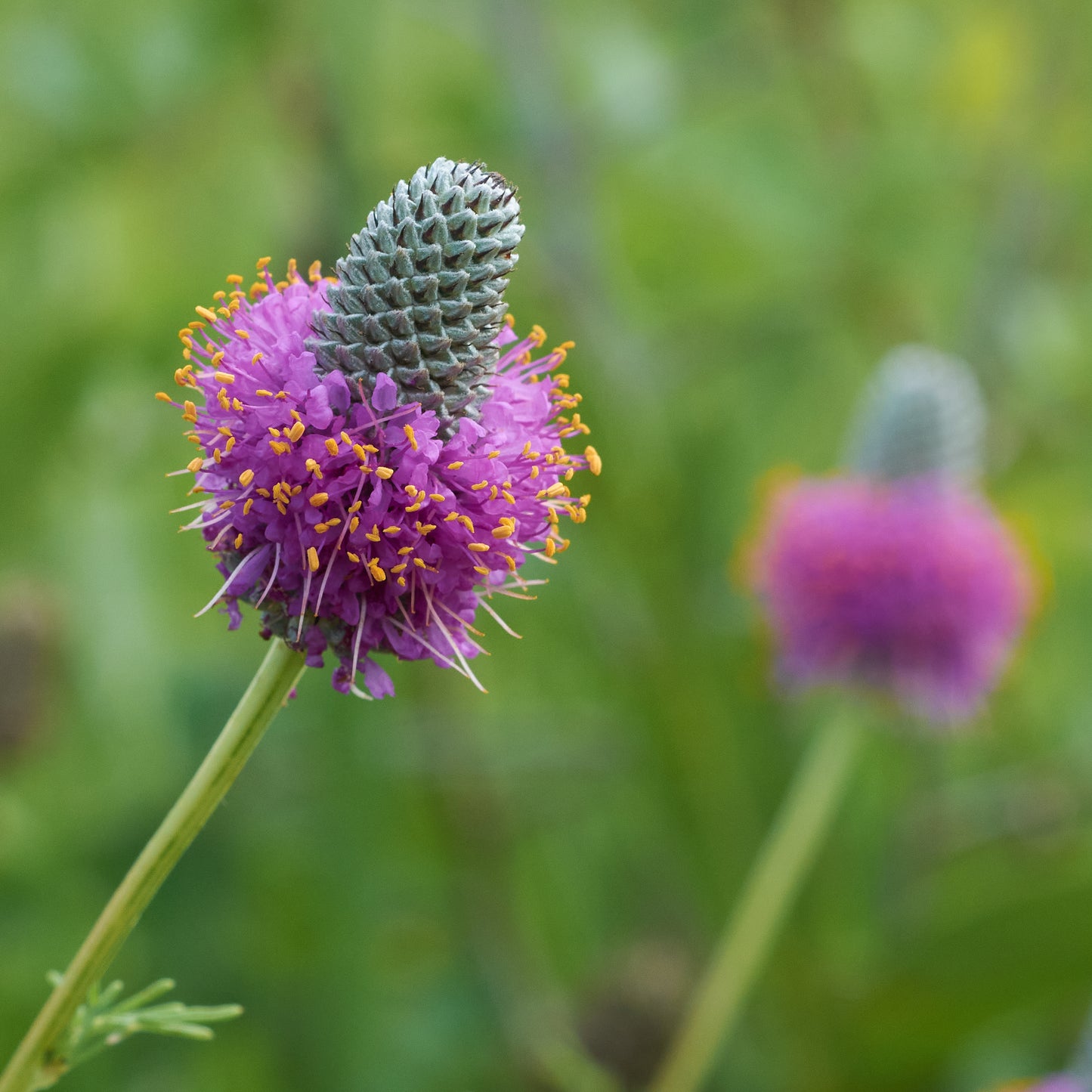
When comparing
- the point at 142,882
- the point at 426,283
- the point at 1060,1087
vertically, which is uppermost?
the point at 426,283

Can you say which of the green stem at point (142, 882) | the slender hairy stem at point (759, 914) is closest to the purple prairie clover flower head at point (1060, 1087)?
the slender hairy stem at point (759, 914)

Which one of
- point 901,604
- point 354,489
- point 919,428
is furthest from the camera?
point 919,428

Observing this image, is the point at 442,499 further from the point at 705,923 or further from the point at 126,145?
the point at 126,145

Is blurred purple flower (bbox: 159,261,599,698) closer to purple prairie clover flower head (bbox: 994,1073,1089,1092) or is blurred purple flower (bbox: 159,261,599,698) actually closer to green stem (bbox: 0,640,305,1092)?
green stem (bbox: 0,640,305,1092)

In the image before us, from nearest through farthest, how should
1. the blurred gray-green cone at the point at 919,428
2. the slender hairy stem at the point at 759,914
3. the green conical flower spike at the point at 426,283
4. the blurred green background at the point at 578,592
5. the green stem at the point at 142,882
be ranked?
the green stem at the point at 142,882, the green conical flower spike at the point at 426,283, the slender hairy stem at the point at 759,914, the blurred gray-green cone at the point at 919,428, the blurred green background at the point at 578,592

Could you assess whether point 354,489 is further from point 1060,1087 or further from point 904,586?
point 904,586

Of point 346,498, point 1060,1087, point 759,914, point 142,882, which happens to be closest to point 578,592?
point 759,914

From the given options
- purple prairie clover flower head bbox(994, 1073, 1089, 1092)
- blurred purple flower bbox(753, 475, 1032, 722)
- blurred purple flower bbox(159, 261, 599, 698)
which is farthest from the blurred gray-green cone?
blurred purple flower bbox(159, 261, 599, 698)

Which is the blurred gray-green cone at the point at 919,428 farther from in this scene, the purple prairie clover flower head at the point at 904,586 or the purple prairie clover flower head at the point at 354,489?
the purple prairie clover flower head at the point at 354,489
